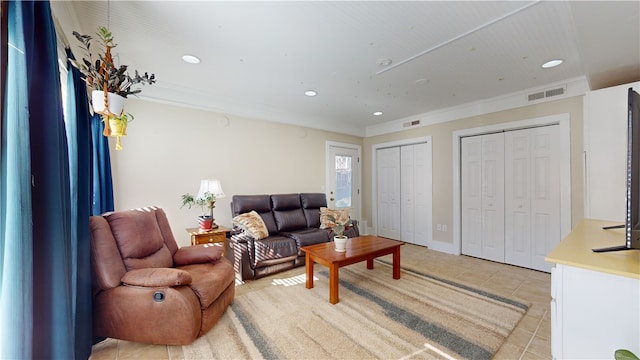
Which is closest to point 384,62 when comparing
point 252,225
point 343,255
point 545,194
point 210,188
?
point 343,255

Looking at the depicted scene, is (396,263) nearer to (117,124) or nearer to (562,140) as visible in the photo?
(562,140)

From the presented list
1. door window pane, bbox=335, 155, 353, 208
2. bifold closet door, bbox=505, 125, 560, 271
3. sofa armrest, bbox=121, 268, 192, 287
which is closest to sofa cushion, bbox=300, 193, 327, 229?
door window pane, bbox=335, 155, 353, 208

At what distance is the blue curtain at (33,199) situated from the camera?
972mm

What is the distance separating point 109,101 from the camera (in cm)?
163

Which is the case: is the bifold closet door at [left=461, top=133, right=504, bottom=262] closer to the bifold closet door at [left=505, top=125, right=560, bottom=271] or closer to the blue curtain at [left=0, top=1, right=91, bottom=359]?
the bifold closet door at [left=505, top=125, right=560, bottom=271]

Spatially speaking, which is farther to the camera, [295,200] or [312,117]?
[312,117]

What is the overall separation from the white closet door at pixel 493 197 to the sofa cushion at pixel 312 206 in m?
2.60

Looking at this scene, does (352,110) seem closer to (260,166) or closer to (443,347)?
(260,166)

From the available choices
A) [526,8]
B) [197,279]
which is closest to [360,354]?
[197,279]

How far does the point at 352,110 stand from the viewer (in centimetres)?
438

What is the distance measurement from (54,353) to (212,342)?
94 cm

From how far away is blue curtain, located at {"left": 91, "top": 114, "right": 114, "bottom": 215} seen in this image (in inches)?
97.5

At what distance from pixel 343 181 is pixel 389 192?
1.00 m

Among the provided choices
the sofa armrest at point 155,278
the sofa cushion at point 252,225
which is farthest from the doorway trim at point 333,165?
the sofa armrest at point 155,278
